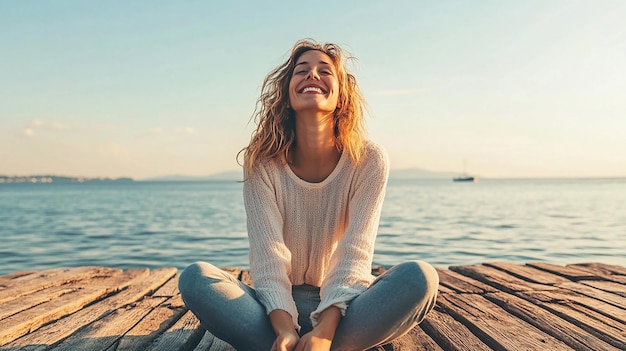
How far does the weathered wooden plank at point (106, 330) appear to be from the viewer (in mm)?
2791

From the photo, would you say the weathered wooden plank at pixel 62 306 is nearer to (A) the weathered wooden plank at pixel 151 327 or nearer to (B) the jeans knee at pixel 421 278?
(A) the weathered wooden plank at pixel 151 327

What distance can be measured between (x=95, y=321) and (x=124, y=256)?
818 centimetres

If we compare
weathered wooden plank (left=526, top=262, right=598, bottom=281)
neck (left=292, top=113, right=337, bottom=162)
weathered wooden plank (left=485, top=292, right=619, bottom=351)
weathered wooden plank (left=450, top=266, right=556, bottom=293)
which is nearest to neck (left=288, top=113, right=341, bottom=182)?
neck (left=292, top=113, right=337, bottom=162)

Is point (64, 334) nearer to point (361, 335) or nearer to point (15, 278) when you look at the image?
point (361, 335)

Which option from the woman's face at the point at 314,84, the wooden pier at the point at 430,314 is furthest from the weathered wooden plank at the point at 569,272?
the woman's face at the point at 314,84

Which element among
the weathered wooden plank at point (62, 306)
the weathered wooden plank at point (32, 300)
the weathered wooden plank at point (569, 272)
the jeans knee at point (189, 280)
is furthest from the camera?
the weathered wooden plank at point (569, 272)

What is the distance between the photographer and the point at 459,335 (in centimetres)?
297

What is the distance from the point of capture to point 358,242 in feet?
9.16

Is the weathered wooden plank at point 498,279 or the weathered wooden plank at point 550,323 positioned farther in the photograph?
the weathered wooden plank at point 498,279

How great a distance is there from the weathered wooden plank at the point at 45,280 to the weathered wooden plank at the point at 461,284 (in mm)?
3348

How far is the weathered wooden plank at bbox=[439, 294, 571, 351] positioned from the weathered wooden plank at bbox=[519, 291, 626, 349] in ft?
0.92

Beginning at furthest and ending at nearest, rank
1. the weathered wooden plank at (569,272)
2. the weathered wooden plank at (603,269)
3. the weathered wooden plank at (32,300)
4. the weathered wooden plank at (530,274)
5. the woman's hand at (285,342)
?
the weathered wooden plank at (603,269), the weathered wooden plank at (569,272), the weathered wooden plank at (530,274), the weathered wooden plank at (32,300), the woman's hand at (285,342)

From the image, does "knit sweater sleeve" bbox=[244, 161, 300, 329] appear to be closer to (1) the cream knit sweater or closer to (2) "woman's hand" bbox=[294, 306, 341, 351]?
(1) the cream knit sweater

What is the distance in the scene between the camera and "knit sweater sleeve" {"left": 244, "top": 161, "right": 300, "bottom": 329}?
106 inches
